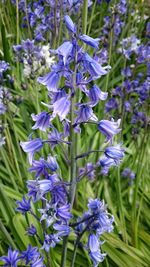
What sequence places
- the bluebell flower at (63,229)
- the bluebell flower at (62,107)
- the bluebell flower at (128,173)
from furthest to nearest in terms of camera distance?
the bluebell flower at (128,173) → the bluebell flower at (63,229) → the bluebell flower at (62,107)

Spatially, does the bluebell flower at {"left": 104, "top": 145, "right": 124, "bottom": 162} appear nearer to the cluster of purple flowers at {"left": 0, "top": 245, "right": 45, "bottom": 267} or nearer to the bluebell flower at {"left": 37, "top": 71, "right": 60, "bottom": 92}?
the bluebell flower at {"left": 37, "top": 71, "right": 60, "bottom": 92}

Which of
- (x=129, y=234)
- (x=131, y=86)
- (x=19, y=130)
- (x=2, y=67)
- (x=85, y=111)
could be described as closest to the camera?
(x=85, y=111)

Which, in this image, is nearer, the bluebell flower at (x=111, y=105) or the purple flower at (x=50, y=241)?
the purple flower at (x=50, y=241)

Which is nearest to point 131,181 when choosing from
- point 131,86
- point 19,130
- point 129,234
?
point 129,234

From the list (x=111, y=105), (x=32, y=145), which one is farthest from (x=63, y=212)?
(x=111, y=105)

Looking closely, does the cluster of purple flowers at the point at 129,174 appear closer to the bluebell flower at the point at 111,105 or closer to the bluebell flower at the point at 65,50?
the bluebell flower at the point at 111,105

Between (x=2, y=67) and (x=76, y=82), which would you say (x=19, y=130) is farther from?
(x=76, y=82)

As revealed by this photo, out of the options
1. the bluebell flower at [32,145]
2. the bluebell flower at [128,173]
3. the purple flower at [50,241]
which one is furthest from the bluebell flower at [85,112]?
the bluebell flower at [128,173]

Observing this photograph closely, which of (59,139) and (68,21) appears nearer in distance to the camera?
(68,21)
